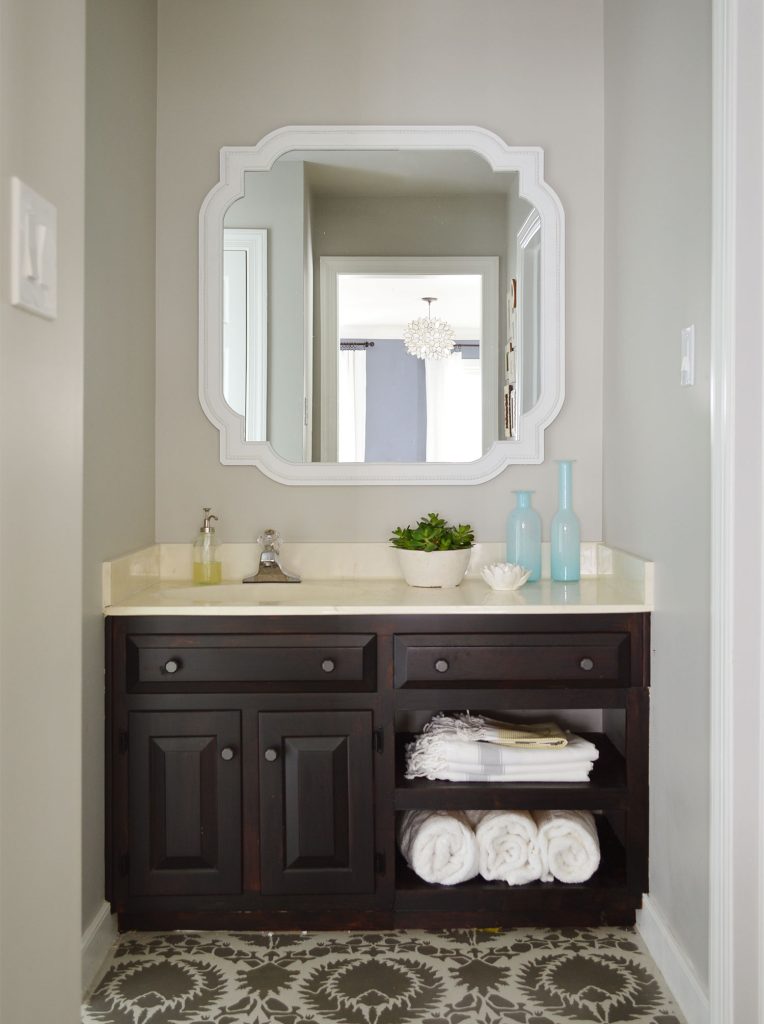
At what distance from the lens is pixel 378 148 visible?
8.51 ft

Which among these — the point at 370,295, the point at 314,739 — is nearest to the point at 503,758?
the point at 314,739

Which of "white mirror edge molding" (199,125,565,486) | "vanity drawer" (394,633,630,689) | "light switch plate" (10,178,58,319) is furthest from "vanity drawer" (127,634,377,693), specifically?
"light switch plate" (10,178,58,319)

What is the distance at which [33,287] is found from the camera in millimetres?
845

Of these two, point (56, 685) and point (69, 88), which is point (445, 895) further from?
point (69, 88)

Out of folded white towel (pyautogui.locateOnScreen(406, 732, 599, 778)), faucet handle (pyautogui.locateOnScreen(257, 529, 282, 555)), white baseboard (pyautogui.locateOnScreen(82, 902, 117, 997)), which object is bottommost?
white baseboard (pyautogui.locateOnScreen(82, 902, 117, 997))

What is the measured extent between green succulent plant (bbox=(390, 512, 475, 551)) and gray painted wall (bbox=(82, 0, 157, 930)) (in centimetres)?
72

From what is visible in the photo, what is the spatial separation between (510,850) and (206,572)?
1.09 meters

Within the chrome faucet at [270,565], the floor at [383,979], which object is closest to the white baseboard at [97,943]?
the floor at [383,979]

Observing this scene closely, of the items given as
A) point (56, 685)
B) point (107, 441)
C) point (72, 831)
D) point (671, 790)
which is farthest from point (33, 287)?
point (671, 790)

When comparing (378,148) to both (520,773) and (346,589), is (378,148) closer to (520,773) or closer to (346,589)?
(346,589)

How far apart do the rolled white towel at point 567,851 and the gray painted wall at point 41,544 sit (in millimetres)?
1409

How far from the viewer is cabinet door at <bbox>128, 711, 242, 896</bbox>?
2.13 metres

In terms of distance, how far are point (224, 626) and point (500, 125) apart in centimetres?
163

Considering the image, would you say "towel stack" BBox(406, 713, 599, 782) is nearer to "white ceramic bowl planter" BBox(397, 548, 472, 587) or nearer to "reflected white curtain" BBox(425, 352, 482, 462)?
"white ceramic bowl planter" BBox(397, 548, 472, 587)
